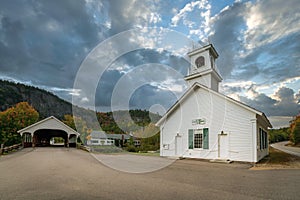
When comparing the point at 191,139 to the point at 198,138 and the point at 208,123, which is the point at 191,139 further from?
the point at 208,123

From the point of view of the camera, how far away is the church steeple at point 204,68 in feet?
54.5

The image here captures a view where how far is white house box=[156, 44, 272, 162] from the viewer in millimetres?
12250

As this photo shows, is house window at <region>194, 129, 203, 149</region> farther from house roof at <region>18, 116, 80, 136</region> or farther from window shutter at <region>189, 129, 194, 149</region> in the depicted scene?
house roof at <region>18, 116, 80, 136</region>

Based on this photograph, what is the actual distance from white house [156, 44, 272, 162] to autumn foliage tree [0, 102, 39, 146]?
2772 cm

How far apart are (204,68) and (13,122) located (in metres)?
36.6

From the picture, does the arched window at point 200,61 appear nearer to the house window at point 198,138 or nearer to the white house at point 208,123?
the white house at point 208,123

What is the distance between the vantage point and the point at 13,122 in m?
37.3

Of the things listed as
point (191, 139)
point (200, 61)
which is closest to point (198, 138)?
point (191, 139)

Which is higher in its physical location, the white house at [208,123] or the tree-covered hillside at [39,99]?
the tree-covered hillside at [39,99]

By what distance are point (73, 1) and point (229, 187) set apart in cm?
1497

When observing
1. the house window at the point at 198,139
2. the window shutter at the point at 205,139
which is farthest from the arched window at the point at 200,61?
the window shutter at the point at 205,139

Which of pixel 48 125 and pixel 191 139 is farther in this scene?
pixel 48 125

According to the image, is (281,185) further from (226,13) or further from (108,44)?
(226,13)

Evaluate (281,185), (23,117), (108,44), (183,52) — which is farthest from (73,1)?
(23,117)
